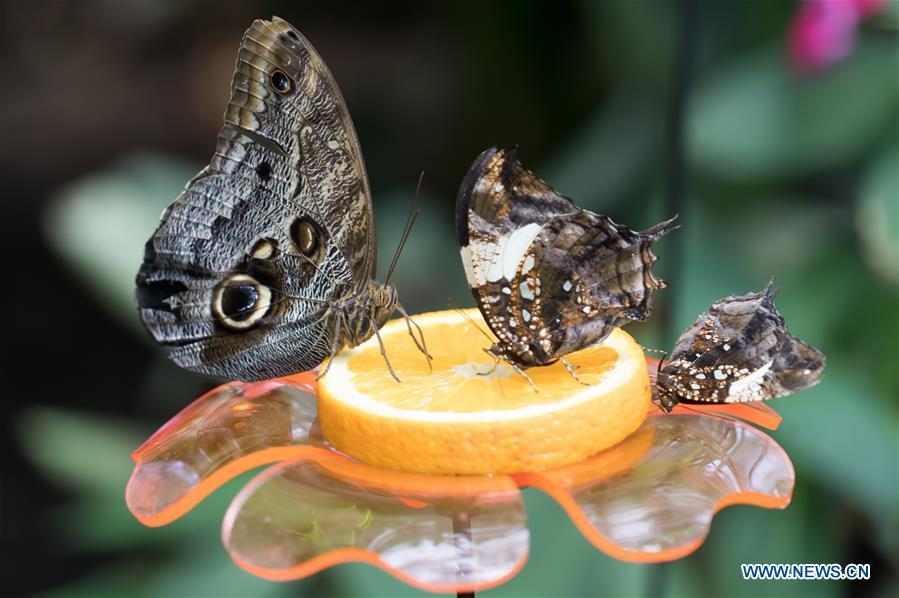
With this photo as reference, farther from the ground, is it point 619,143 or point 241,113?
point 241,113

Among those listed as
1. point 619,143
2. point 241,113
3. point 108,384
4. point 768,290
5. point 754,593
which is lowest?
point 108,384

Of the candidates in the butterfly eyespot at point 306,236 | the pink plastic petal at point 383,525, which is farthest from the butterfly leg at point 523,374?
the butterfly eyespot at point 306,236

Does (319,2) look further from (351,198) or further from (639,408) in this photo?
(639,408)

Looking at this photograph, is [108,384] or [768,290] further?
[108,384]

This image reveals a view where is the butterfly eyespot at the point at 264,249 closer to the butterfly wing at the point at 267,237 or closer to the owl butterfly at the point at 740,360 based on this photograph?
the butterfly wing at the point at 267,237

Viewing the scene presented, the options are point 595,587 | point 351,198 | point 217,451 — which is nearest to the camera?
point 217,451

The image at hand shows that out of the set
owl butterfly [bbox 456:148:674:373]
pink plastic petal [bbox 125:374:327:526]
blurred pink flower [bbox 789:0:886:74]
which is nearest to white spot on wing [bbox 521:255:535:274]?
owl butterfly [bbox 456:148:674:373]

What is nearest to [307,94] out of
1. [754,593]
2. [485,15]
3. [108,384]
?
[754,593]
